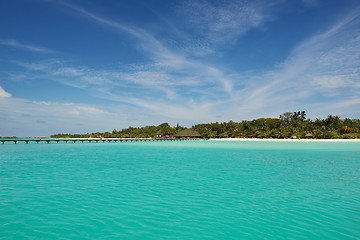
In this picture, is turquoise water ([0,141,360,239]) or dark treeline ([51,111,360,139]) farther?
dark treeline ([51,111,360,139])

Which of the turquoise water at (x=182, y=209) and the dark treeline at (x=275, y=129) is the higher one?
the dark treeline at (x=275, y=129)

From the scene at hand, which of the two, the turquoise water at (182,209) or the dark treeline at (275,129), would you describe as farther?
the dark treeline at (275,129)

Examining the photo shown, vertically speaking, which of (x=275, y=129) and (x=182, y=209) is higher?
(x=275, y=129)

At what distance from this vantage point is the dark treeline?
74.6 metres

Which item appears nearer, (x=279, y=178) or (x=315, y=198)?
(x=315, y=198)

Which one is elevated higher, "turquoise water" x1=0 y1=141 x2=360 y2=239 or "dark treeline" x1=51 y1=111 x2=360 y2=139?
"dark treeline" x1=51 y1=111 x2=360 y2=139

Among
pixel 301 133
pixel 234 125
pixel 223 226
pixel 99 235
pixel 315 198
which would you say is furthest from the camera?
pixel 234 125

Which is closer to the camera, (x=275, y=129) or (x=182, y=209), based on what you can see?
(x=182, y=209)

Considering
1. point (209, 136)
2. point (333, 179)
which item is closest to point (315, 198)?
point (333, 179)

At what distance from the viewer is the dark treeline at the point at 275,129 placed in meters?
74.6

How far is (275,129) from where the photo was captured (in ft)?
293

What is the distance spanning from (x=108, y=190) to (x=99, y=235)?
15.7ft

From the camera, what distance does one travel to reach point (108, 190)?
10.5m

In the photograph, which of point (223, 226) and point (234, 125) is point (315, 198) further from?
point (234, 125)
